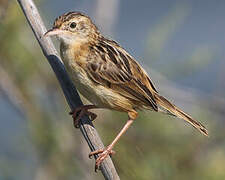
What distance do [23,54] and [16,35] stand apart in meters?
0.13

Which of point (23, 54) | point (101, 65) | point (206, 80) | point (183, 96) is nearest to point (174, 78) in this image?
point (183, 96)

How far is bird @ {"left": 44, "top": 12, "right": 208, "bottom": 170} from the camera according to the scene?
3.47 metres

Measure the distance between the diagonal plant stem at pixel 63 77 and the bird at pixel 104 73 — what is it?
135 millimetres

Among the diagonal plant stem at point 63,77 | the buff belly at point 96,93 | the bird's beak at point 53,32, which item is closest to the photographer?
the diagonal plant stem at point 63,77

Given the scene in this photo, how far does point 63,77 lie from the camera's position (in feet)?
10.9

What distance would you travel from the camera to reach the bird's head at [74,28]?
138 inches

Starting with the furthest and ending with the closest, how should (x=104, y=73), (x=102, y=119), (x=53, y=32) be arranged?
(x=102, y=119), (x=104, y=73), (x=53, y=32)

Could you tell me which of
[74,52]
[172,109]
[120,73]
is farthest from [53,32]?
[172,109]

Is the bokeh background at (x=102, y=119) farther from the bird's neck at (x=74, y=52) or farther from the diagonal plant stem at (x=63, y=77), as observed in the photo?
the diagonal plant stem at (x=63, y=77)

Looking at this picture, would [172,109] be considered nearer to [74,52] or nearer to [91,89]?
[91,89]

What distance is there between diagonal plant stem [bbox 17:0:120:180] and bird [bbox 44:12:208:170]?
135 mm

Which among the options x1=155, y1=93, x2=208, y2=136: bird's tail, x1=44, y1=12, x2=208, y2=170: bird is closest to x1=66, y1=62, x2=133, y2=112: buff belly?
x1=44, y1=12, x2=208, y2=170: bird

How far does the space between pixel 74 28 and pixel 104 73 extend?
0.31m

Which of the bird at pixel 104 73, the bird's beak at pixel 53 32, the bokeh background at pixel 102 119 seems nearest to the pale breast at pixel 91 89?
the bird at pixel 104 73
